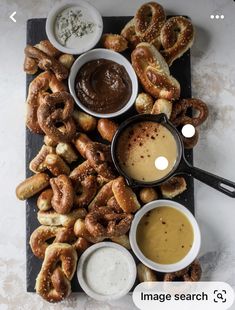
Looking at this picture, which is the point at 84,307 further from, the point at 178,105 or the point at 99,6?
the point at 99,6

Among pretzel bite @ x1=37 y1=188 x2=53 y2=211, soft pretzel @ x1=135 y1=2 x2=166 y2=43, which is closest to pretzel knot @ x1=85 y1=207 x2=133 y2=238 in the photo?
pretzel bite @ x1=37 y1=188 x2=53 y2=211

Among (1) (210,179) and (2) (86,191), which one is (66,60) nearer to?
(2) (86,191)

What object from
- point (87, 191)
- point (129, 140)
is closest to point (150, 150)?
point (129, 140)

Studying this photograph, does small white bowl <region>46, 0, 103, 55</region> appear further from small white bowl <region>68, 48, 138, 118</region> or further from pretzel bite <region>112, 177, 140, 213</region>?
pretzel bite <region>112, 177, 140, 213</region>

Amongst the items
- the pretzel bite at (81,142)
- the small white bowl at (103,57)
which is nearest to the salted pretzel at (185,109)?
the small white bowl at (103,57)

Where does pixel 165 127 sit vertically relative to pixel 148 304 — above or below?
above

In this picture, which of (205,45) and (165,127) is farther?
(205,45)

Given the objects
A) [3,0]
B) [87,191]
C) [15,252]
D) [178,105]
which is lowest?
[15,252]

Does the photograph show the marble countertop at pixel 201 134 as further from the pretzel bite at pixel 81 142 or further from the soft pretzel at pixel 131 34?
the pretzel bite at pixel 81 142
